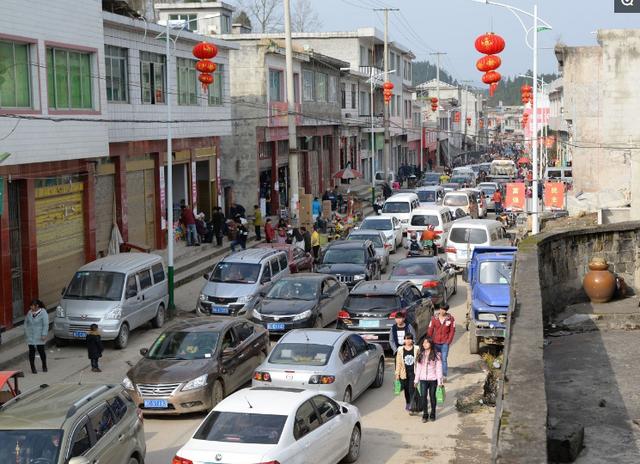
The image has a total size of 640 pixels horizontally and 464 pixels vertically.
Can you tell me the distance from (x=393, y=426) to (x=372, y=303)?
5.72m

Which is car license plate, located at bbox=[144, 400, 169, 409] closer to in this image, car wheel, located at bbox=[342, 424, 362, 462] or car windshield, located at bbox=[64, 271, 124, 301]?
car wheel, located at bbox=[342, 424, 362, 462]

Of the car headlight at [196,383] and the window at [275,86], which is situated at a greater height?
the window at [275,86]

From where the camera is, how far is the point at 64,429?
36.6 feet

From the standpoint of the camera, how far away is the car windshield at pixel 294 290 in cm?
2361

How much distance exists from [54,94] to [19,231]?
3.63m

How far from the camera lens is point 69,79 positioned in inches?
1019

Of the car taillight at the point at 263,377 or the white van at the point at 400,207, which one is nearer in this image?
the car taillight at the point at 263,377

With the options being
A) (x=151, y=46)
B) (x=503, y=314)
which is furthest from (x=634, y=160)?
(x=503, y=314)

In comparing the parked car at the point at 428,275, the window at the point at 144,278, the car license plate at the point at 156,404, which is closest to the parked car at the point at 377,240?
the parked car at the point at 428,275

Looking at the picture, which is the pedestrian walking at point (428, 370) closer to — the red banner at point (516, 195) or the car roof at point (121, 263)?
the car roof at point (121, 263)

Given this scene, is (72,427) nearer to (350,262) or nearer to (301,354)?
(301,354)

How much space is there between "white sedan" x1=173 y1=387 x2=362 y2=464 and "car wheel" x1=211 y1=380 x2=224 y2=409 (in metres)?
3.43

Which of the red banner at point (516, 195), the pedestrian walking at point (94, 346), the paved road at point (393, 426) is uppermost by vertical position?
the red banner at point (516, 195)

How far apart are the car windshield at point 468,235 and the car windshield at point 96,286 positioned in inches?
532
